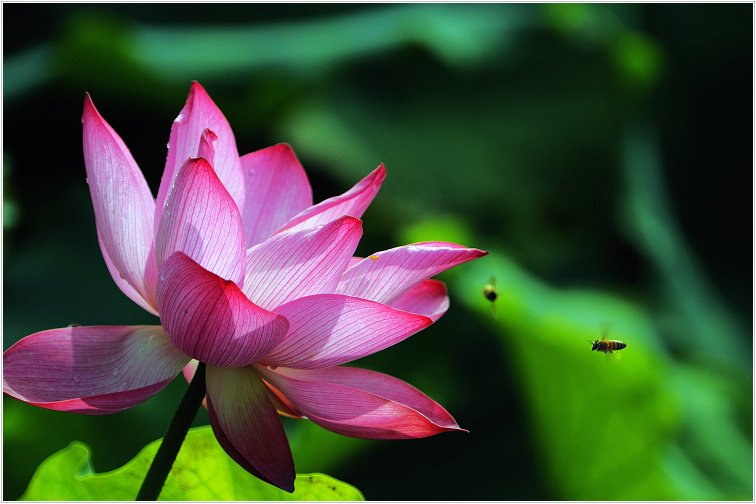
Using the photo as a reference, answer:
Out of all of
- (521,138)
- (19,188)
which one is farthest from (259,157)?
(521,138)

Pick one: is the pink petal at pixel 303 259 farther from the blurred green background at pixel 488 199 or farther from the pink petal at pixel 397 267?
the blurred green background at pixel 488 199

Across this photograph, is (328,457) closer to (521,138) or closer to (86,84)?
(86,84)

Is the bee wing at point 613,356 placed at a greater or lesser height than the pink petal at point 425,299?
lesser

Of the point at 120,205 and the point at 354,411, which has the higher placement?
the point at 120,205

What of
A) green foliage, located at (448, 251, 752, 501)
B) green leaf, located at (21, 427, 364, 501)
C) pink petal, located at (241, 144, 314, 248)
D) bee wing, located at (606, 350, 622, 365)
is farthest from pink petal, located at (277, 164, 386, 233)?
green foliage, located at (448, 251, 752, 501)

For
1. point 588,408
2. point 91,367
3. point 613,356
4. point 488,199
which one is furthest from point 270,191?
point 488,199

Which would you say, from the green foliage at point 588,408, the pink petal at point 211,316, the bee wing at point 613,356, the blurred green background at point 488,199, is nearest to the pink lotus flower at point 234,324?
the pink petal at point 211,316

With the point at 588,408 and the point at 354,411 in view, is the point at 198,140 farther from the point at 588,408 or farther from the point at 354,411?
the point at 588,408
